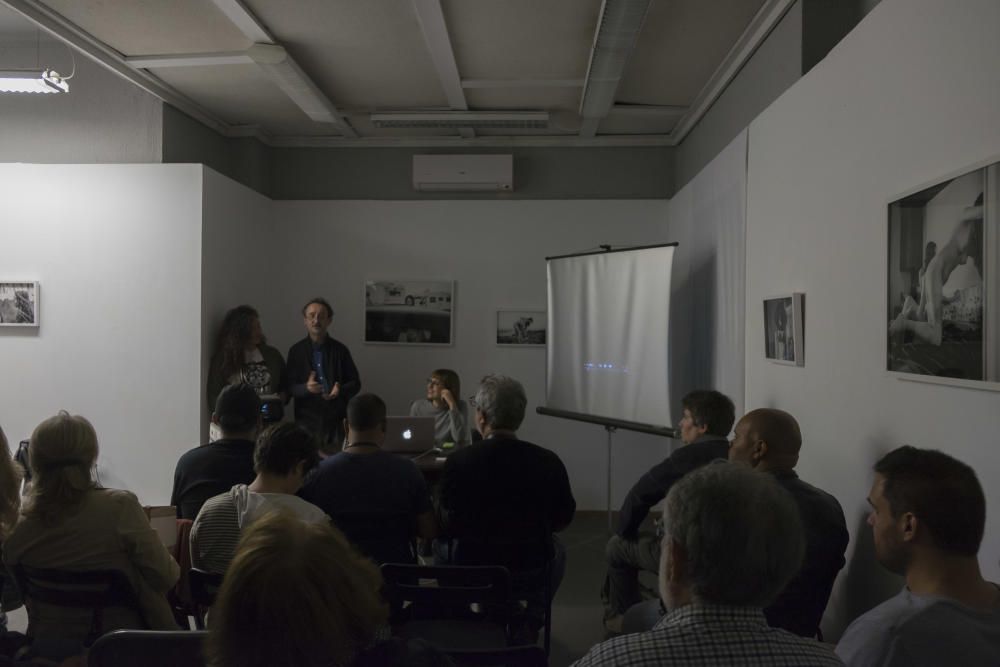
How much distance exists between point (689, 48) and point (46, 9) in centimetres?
361

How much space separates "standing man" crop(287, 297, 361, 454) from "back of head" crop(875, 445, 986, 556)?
492 centimetres

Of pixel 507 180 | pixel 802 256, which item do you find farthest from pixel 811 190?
pixel 507 180

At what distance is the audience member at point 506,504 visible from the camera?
3.00m

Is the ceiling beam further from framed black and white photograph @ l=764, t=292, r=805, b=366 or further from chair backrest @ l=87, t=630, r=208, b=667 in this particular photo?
chair backrest @ l=87, t=630, r=208, b=667

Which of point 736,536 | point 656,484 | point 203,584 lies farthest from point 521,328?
point 736,536

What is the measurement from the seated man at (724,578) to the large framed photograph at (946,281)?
98 cm

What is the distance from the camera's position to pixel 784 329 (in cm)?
361

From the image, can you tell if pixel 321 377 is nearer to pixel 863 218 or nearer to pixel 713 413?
pixel 713 413

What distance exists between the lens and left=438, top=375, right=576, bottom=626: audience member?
3.00 meters

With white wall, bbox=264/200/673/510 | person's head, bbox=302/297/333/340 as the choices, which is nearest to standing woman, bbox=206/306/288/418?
person's head, bbox=302/297/333/340

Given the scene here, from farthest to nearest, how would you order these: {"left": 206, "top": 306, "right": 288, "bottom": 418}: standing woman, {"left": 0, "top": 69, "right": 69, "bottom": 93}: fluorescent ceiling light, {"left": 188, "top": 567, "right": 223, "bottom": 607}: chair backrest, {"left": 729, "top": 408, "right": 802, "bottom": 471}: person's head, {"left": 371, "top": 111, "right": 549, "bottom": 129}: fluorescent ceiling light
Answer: {"left": 371, "top": 111, "right": 549, "bottom": 129}: fluorescent ceiling light < {"left": 206, "top": 306, "right": 288, "bottom": 418}: standing woman < {"left": 0, "top": 69, "right": 69, "bottom": 93}: fluorescent ceiling light < {"left": 729, "top": 408, "right": 802, "bottom": 471}: person's head < {"left": 188, "top": 567, "right": 223, "bottom": 607}: chair backrest

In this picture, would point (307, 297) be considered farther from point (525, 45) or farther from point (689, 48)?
point (689, 48)

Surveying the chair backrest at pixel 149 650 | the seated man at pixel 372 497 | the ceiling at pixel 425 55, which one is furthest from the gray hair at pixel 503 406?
the ceiling at pixel 425 55

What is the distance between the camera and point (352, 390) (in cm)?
625
